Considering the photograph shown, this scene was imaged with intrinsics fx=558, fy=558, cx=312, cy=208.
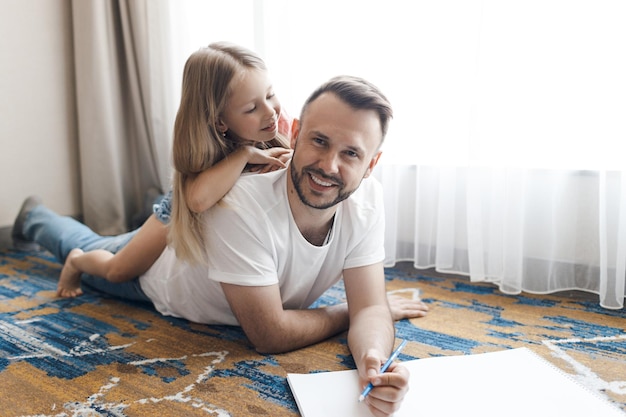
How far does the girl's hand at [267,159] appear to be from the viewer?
55.6 inches

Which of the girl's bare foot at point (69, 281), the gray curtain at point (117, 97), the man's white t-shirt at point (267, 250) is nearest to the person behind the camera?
the man's white t-shirt at point (267, 250)

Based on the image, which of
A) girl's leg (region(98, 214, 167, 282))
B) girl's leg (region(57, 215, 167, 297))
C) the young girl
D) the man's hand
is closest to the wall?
girl's leg (region(57, 215, 167, 297))

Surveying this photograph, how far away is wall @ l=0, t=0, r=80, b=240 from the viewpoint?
8.42 ft

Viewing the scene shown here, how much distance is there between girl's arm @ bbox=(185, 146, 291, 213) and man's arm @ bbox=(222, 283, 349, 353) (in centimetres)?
21

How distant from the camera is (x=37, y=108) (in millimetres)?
2684

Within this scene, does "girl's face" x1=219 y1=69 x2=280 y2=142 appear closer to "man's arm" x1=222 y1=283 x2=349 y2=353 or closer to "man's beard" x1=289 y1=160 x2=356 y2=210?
"man's beard" x1=289 y1=160 x2=356 y2=210

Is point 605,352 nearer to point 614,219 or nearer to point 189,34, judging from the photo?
point 614,219

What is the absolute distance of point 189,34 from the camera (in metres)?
2.61

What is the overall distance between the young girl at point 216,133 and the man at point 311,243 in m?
0.05

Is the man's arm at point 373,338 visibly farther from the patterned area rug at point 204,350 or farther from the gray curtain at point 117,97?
the gray curtain at point 117,97

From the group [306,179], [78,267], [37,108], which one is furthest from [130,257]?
[37,108]

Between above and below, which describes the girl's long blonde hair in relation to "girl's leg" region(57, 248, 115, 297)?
above

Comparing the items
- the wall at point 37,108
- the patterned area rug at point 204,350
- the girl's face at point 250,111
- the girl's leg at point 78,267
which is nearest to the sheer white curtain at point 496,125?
the patterned area rug at point 204,350

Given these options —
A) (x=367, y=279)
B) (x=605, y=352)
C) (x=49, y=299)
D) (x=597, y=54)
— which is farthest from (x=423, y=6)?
(x=49, y=299)
